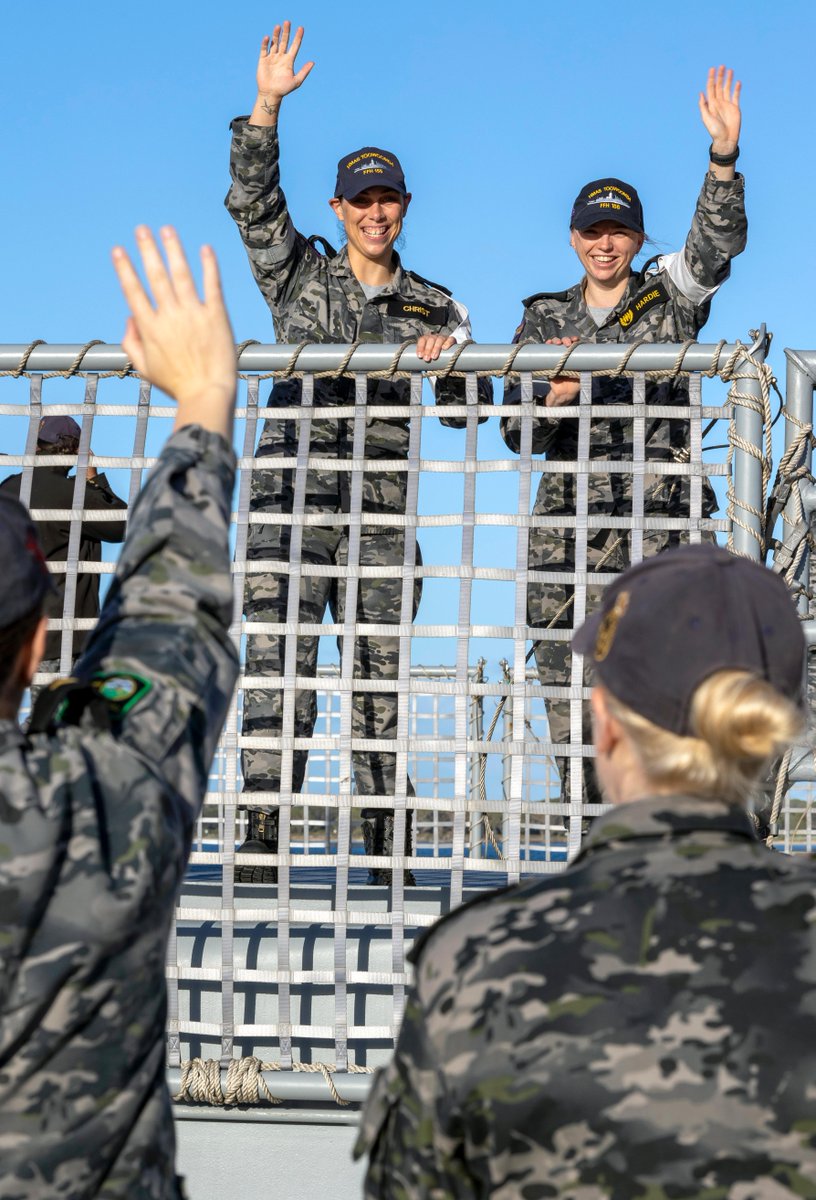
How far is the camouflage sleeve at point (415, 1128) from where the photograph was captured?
1283 mm

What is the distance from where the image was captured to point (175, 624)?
1534 mm

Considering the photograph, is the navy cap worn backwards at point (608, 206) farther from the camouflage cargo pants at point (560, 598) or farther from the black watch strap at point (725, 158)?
the camouflage cargo pants at point (560, 598)

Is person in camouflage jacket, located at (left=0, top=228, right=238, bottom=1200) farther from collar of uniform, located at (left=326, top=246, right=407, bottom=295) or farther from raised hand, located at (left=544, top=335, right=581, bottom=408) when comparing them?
collar of uniform, located at (left=326, top=246, right=407, bottom=295)

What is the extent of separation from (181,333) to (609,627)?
2.14 ft

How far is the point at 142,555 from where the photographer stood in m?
1.56

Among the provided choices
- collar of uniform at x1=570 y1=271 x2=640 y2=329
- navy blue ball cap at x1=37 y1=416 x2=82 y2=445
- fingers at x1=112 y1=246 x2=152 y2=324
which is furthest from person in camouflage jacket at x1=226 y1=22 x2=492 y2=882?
fingers at x1=112 y1=246 x2=152 y2=324

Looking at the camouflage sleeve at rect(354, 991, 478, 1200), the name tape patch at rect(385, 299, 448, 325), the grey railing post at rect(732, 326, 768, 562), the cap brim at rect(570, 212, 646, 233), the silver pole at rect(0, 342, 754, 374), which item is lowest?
the camouflage sleeve at rect(354, 991, 478, 1200)

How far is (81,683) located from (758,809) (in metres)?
2.64

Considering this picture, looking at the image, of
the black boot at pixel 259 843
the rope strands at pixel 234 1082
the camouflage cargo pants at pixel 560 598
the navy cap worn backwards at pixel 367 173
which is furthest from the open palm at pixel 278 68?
the rope strands at pixel 234 1082

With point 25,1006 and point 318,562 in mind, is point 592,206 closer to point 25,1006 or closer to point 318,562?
point 318,562

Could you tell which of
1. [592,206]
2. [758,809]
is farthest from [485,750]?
[592,206]

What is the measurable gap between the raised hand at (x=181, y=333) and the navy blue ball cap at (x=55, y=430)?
263cm

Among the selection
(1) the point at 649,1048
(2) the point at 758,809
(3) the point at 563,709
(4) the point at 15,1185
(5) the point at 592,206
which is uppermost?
(5) the point at 592,206

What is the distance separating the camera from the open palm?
4.54 m
